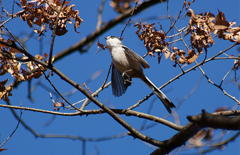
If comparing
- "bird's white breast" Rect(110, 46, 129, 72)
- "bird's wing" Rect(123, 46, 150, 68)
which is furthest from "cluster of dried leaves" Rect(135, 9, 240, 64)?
"bird's white breast" Rect(110, 46, 129, 72)

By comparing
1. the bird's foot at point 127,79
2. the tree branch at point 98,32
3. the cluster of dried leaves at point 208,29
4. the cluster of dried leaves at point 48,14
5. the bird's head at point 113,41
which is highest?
the bird's head at point 113,41

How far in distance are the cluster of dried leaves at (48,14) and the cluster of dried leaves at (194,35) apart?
607 mm

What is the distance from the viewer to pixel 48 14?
294 cm

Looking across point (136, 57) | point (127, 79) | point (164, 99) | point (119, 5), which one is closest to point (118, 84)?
point (127, 79)

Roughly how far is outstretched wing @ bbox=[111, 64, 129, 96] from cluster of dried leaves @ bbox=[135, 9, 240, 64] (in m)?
0.96

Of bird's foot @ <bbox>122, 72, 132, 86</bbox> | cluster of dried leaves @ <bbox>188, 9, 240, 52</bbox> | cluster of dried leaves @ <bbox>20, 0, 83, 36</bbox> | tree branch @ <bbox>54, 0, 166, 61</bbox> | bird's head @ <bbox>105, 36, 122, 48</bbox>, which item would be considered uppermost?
bird's head @ <bbox>105, 36, 122, 48</bbox>

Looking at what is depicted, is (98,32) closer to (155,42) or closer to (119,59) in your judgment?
(155,42)

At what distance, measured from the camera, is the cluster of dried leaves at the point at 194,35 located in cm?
268

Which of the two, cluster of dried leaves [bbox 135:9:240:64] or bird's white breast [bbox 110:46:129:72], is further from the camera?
bird's white breast [bbox 110:46:129:72]

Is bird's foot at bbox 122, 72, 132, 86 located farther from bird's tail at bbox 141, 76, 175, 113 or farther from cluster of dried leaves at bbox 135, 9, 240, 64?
cluster of dried leaves at bbox 135, 9, 240, 64

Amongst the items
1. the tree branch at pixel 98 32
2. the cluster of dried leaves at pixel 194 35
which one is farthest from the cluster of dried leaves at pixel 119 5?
the cluster of dried leaves at pixel 194 35

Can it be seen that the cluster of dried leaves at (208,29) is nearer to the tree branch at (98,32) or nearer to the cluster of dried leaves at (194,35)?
the cluster of dried leaves at (194,35)

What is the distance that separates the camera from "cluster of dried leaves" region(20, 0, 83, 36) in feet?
9.59

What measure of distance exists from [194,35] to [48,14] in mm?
1187
